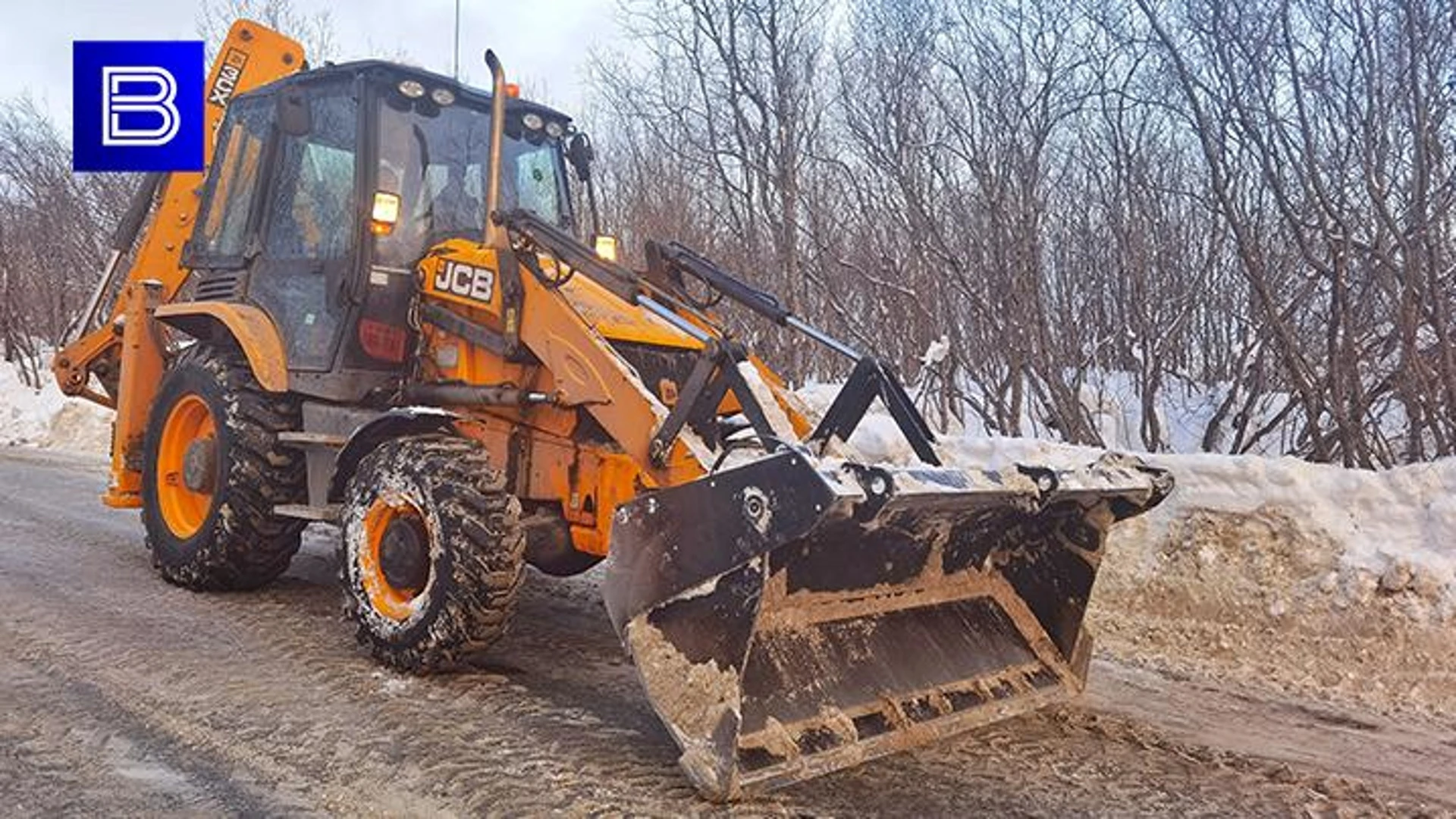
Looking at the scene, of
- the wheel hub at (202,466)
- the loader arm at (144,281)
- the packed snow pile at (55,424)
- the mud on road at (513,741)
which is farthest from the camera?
the packed snow pile at (55,424)

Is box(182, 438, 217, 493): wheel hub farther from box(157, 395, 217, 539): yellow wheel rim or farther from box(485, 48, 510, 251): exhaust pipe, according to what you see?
box(485, 48, 510, 251): exhaust pipe

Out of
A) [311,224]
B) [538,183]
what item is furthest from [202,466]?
[538,183]

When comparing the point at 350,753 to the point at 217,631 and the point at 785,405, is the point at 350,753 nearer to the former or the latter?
the point at 217,631

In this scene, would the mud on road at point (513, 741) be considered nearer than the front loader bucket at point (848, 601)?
No

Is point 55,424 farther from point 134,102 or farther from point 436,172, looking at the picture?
point 436,172

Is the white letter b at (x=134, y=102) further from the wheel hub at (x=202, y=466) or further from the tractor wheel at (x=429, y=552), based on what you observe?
the tractor wheel at (x=429, y=552)

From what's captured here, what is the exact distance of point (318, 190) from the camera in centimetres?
559

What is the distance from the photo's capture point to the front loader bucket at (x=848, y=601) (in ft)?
10.7

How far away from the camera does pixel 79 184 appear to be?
66.6ft

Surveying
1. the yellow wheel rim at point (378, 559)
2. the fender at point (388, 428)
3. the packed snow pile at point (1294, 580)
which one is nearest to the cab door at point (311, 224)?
the fender at point (388, 428)

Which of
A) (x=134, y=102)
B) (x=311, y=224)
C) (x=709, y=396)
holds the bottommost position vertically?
(x=709, y=396)

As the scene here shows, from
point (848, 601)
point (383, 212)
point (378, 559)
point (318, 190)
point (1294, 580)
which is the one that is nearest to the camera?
point (848, 601)

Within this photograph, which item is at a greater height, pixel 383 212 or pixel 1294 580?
pixel 383 212

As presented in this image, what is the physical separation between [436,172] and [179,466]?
7.33 feet
